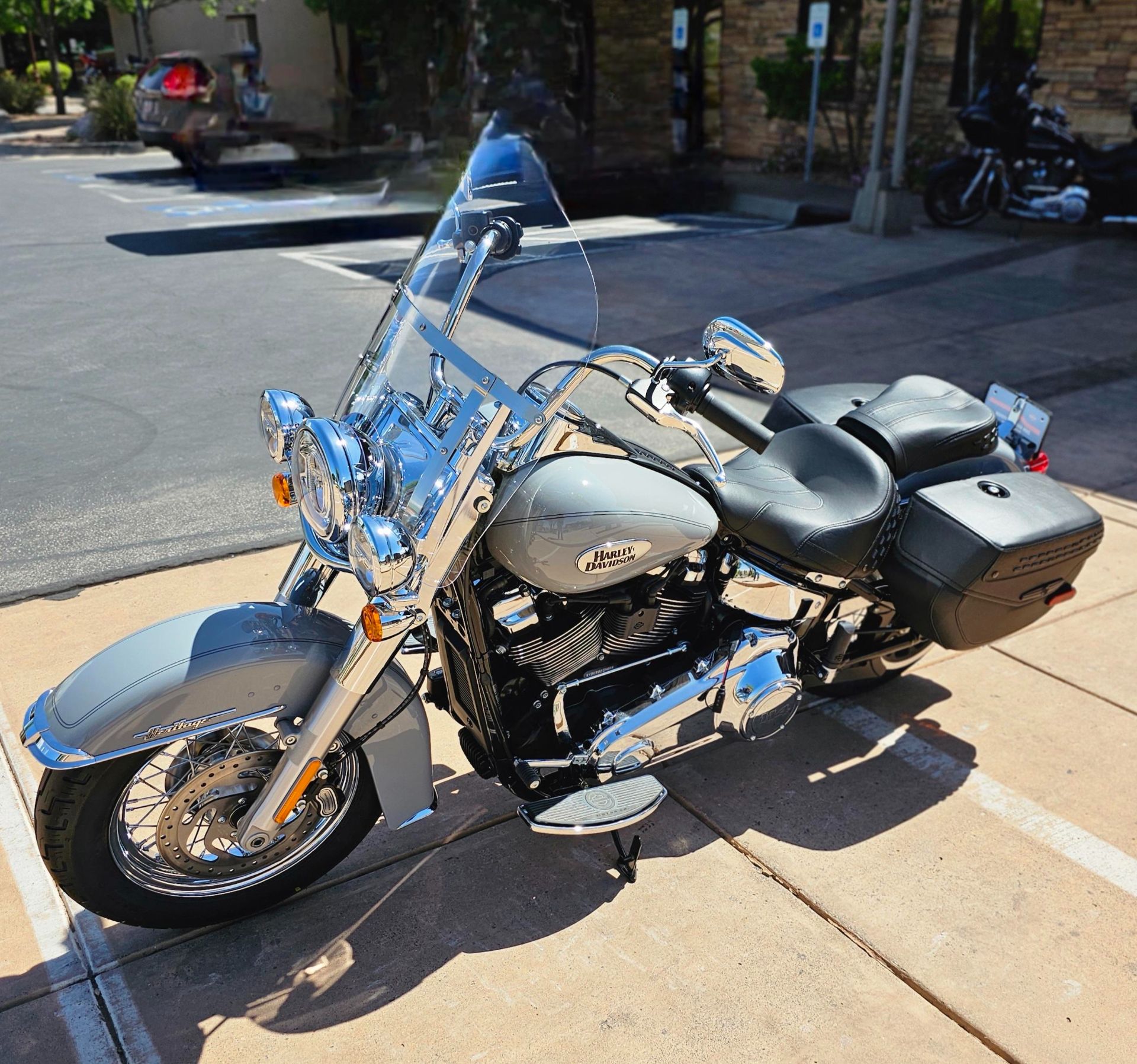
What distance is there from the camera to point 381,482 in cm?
234

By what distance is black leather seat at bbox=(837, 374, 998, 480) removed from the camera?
3.47 metres

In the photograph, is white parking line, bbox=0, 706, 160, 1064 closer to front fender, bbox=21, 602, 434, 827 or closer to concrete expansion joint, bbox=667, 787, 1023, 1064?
front fender, bbox=21, 602, 434, 827

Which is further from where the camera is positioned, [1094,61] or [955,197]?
[1094,61]

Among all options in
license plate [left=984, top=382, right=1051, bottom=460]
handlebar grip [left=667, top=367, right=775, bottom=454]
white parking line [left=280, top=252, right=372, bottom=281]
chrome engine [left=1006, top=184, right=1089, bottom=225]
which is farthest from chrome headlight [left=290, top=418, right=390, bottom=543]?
chrome engine [left=1006, top=184, right=1089, bottom=225]

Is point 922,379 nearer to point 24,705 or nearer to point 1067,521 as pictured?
point 1067,521

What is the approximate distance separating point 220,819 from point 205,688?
0.38 meters

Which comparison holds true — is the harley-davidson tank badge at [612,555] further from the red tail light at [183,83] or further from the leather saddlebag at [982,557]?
the red tail light at [183,83]

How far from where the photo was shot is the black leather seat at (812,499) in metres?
2.96

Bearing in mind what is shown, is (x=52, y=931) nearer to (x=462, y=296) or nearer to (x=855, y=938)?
(x=462, y=296)

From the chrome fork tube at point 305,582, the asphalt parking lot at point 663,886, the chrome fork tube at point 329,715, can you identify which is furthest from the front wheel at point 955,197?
the chrome fork tube at point 329,715

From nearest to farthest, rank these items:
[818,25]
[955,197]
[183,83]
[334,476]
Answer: [334,476]
[955,197]
[818,25]
[183,83]

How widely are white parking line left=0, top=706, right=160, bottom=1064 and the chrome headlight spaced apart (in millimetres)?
1181

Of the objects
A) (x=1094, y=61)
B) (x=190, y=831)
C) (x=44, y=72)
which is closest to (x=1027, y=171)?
(x=1094, y=61)

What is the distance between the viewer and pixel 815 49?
14789 millimetres
